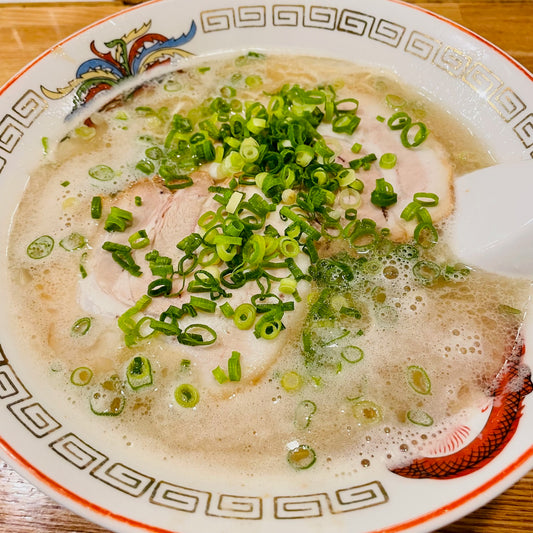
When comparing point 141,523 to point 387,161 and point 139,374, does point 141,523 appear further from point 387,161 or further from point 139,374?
point 387,161

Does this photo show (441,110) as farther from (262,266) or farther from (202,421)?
(202,421)

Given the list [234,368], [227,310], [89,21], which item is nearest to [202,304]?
[227,310]

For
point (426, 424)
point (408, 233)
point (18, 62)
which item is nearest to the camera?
point (426, 424)

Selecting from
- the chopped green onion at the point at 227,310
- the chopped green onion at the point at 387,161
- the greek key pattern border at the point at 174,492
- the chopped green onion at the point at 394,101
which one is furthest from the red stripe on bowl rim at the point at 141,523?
the chopped green onion at the point at 394,101

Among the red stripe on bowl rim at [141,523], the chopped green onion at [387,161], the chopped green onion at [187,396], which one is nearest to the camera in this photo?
the red stripe on bowl rim at [141,523]

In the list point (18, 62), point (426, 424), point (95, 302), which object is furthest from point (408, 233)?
point (18, 62)

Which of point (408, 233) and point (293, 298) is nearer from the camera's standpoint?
point (293, 298)

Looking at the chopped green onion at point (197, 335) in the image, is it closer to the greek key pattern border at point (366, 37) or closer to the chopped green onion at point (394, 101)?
the greek key pattern border at point (366, 37)
